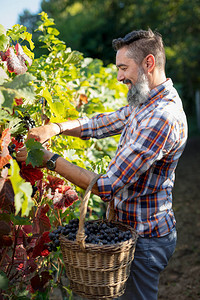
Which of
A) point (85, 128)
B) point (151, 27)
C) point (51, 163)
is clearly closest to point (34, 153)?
point (51, 163)

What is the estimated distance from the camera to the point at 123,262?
59.9 inches

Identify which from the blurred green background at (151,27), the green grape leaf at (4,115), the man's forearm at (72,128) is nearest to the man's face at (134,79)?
the man's forearm at (72,128)

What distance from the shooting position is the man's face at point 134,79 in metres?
1.90

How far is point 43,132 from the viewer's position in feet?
5.91

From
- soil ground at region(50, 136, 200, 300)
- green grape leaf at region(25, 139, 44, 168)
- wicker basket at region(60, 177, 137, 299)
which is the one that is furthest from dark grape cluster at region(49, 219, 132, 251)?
soil ground at region(50, 136, 200, 300)

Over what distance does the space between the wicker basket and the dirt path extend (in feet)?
7.04

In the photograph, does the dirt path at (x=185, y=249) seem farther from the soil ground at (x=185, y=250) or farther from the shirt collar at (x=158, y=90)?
the shirt collar at (x=158, y=90)

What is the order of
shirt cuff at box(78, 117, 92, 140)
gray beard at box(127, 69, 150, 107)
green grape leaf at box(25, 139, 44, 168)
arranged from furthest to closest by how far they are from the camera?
shirt cuff at box(78, 117, 92, 140)
gray beard at box(127, 69, 150, 107)
green grape leaf at box(25, 139, 44, 168)

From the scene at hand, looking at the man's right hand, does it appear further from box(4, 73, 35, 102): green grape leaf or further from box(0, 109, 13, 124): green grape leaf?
box(4, 73, 35, 102): green grape leaf

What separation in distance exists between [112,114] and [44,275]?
1.07 m

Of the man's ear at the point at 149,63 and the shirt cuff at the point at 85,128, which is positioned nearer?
the man's ear at the point at 149,63

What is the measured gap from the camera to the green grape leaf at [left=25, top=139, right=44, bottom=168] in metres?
1.43

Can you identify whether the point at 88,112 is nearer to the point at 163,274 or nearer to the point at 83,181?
the point at 83,181

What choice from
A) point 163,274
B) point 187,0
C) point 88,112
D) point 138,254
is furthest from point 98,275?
point 187,0
